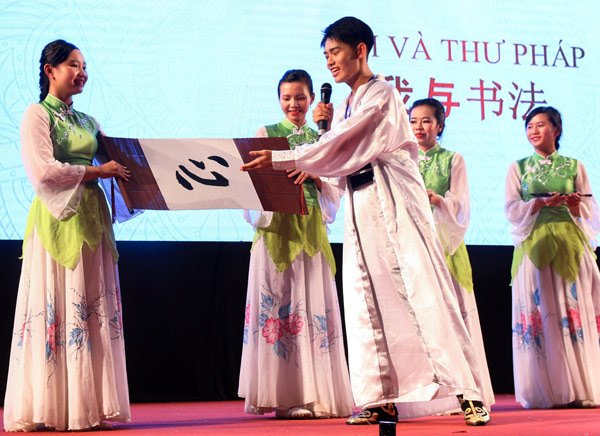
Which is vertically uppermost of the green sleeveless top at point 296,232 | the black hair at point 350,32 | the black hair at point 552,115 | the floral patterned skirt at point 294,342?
the black hair at point 552,115

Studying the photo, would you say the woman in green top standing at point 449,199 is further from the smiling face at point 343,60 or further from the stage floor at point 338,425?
the smiling face at point 343,60

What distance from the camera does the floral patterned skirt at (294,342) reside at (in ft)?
12.8

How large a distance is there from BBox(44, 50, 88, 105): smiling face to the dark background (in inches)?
72.6

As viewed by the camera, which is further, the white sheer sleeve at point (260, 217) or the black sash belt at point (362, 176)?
the white sheer sleeve at point (260, 217)

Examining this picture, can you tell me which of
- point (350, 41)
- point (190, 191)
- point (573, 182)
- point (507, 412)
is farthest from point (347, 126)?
point (573, 182)

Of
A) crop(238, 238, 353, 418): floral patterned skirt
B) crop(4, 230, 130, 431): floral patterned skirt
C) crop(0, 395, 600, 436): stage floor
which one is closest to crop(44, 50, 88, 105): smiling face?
crop(4, 230, 130, 431): floral patterned skirt

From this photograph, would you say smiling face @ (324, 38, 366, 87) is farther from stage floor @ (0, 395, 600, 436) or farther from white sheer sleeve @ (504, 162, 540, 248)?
white sheer sleeve @ (504, 162, 540, 248)

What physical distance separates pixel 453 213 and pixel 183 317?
2.11 meters

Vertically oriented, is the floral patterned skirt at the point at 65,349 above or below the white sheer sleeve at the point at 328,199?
below

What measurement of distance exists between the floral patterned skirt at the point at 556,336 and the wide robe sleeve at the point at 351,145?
2.31 m

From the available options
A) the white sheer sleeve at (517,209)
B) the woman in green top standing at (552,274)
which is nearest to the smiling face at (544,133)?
the woman in green top standing at (552,274)

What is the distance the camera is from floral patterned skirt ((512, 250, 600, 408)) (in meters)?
4.68

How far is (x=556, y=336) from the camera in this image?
4773 mm

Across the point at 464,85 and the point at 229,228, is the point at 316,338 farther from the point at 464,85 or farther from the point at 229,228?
the point at 464,85
